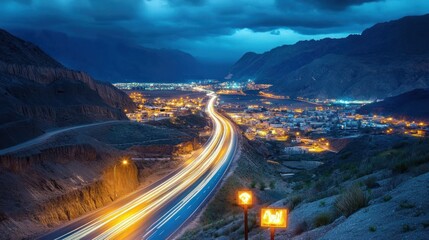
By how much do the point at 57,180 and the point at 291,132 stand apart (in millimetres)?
83441

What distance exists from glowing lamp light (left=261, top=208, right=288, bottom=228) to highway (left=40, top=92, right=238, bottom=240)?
2005cm

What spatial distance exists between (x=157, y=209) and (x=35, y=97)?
36.5 meters

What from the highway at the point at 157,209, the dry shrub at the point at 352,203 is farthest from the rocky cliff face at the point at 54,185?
the dry shrub at the point at 352,203

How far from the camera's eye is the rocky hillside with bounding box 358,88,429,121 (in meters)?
125

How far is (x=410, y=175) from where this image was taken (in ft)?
50.0

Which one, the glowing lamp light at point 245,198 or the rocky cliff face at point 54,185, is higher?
the glowing lamp light at point 245,198

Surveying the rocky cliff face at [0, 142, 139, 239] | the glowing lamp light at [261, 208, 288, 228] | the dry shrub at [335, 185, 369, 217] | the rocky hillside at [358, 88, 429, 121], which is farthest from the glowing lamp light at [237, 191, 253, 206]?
the rocky hillside at [358, 88, 429, 121]

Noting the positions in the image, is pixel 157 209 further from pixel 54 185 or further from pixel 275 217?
pixel 275 217

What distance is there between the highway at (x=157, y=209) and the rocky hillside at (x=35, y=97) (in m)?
14.2

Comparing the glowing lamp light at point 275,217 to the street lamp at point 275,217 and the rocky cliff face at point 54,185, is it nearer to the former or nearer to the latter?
the street lamp at point 275,217

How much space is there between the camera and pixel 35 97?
62.6 metres

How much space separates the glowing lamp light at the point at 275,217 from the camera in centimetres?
967

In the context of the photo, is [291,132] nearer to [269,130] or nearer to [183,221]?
[269,130]

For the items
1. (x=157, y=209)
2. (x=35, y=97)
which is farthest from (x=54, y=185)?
(x=35, y=97)
